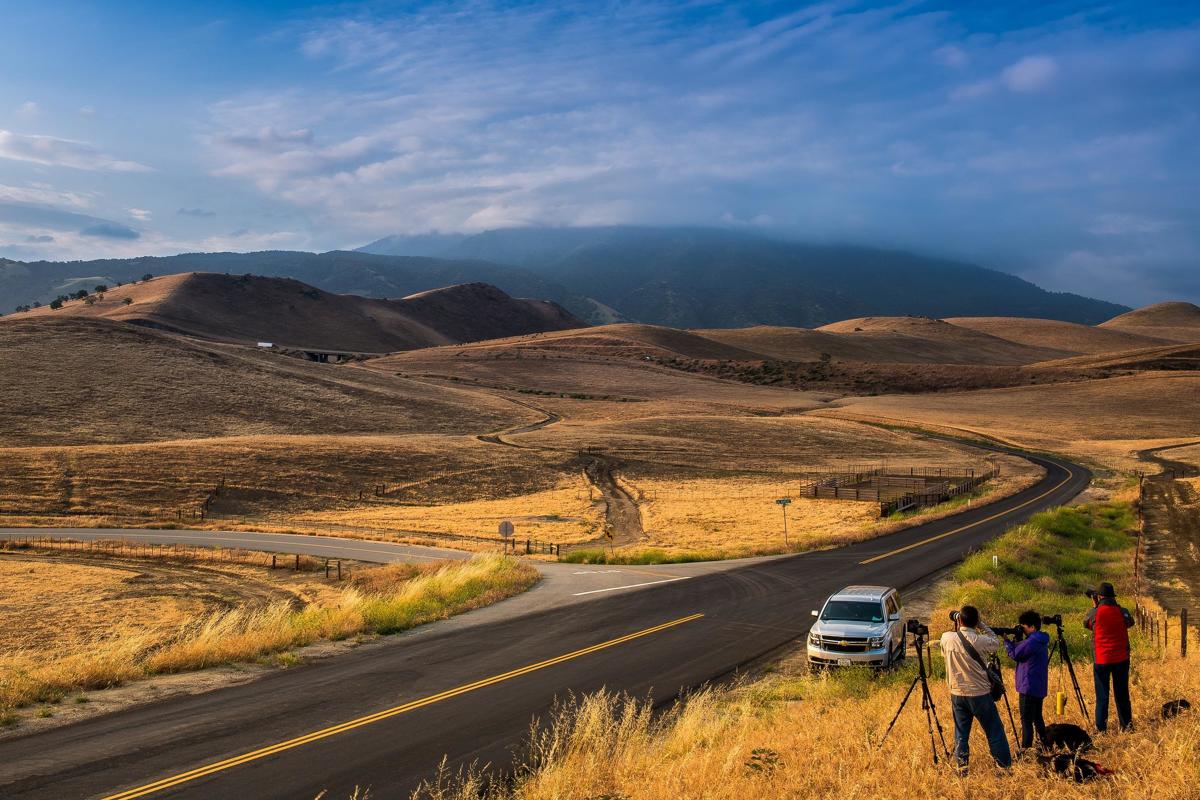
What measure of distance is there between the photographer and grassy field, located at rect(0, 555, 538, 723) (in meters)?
13.9

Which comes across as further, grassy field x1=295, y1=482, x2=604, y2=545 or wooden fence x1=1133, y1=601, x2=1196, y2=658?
grassy field x1=295, y1=482, x2=604, y2=545

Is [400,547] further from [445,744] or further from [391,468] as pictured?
[445,744]

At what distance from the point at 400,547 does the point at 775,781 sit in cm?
3805

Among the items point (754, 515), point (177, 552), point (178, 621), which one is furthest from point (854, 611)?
point (177, 552)

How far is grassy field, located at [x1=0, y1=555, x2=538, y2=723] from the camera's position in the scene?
1572cm

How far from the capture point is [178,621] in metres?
28.7

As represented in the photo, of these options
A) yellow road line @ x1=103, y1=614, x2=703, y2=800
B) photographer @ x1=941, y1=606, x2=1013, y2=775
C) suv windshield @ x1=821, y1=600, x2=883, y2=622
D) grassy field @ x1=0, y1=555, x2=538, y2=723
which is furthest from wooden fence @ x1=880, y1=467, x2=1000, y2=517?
photographer @ x1=941, y1=606, x2=1013, y2=775

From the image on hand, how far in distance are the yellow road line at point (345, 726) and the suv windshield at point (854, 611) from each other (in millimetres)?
4755

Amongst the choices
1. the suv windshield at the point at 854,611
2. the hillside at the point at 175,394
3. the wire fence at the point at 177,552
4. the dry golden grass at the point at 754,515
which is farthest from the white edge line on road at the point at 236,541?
the hillside at the point at 175,394

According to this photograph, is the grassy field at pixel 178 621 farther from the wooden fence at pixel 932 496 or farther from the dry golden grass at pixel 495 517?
the wooden fence at pixel 932 496

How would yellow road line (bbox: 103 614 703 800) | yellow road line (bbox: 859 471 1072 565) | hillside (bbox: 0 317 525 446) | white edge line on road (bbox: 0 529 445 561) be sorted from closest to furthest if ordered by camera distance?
yellow road line (bbox: 103 614 703 800), yellow road line (bbox: 859 471 1072 565), white edge line on road (bbox: 0 529 445 561), hillside (bbox: 0 317 525 446)

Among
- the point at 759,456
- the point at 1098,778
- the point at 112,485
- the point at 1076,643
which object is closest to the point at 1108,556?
the point at 1076,643

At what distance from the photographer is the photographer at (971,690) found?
8961 millimetres

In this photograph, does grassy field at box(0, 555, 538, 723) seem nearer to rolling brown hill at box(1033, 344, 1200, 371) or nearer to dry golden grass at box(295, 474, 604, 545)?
dry golden grass at box(295, 474, 604, 545)
